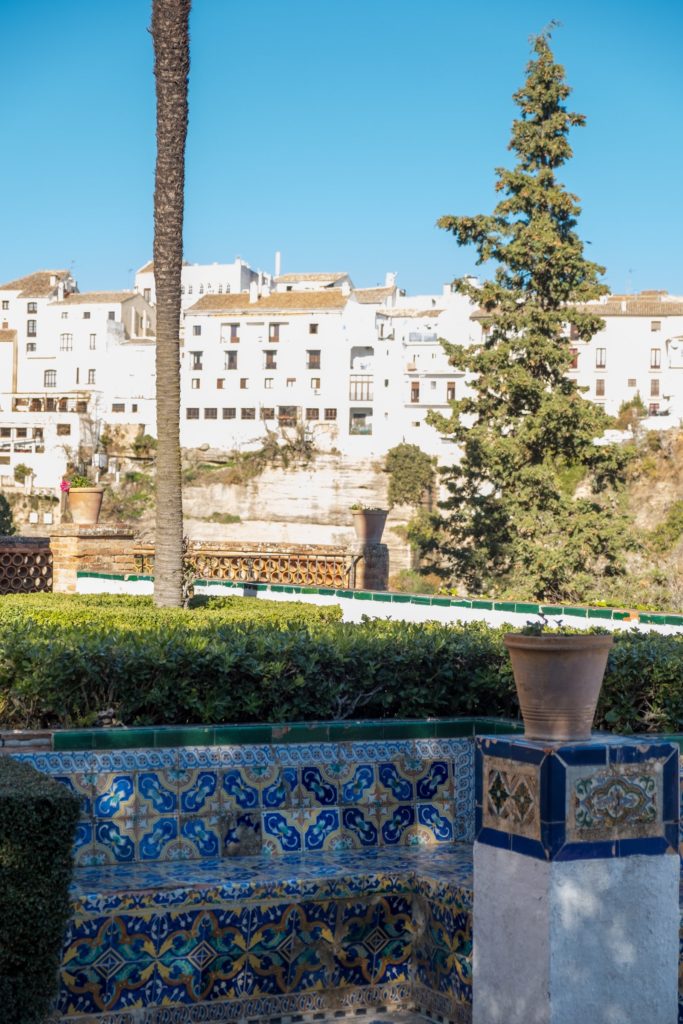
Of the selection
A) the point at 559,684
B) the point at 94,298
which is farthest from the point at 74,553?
the point at 94,298

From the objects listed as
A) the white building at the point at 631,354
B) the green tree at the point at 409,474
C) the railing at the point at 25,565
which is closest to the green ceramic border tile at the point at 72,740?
the railing at the point at 25,565

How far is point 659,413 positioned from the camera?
212 feet

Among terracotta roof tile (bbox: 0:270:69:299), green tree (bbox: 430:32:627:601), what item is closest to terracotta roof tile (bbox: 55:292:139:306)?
terracotta roof tile (bbox: 0:270:69:299)

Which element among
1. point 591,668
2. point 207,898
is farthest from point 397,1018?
point 591,668

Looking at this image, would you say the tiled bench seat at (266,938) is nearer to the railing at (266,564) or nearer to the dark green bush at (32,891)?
the dark green bush at (32,891)

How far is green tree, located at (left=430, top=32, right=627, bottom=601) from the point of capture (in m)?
22.4

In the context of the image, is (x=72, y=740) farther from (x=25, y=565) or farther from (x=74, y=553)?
(x=25, y=565)

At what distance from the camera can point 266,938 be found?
4539 millimetres

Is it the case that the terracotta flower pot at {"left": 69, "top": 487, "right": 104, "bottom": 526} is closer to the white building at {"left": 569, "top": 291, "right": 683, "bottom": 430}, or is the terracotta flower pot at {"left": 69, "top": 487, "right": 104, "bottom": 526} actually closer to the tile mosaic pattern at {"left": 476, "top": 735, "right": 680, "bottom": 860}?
the tile mosaic pattern at {"left": 476, "top": 735, "right": 680, "bottom": 860}

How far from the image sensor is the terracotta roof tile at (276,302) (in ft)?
229

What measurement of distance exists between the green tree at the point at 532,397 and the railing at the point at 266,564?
6.30 m

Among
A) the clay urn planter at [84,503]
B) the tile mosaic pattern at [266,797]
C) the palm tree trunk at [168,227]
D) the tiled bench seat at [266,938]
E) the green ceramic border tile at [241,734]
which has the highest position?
the palm tree trunk at [168,227]

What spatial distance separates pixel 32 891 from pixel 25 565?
12.5 m

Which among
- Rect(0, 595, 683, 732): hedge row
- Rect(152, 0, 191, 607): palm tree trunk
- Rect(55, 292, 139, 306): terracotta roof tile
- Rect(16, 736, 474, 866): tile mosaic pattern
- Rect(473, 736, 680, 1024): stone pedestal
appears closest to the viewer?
Rect(473, 736, 680, 1024): stone pedestal
